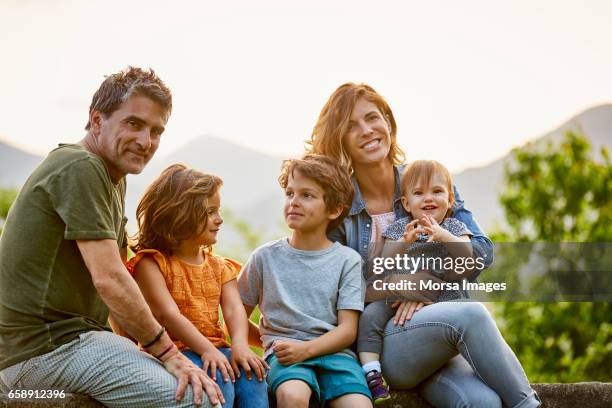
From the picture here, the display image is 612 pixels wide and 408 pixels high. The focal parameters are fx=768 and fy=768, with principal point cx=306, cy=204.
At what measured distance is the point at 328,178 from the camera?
339cm

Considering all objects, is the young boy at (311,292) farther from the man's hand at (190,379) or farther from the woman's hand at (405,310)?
the man's hand at (190,379)

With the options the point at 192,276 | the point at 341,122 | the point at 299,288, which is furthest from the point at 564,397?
the point at 192,276

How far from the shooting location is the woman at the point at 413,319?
3.09m

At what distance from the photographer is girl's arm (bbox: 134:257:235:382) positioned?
2.92 meters

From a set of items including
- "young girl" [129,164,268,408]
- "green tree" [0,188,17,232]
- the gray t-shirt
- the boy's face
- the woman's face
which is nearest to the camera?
"young girl" [129,164,268,408]

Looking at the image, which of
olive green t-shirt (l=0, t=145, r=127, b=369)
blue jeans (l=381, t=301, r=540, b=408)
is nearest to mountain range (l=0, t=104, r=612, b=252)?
blue jeans (l=381, t=301, r=540, b=408)

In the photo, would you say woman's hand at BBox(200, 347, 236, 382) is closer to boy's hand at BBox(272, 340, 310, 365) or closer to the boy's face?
boy's hand at BBox(272, 340, 310, 365)

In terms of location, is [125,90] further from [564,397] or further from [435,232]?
[564,397]

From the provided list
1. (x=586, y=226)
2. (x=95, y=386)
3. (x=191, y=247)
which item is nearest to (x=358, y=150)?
(x=191, y=247)

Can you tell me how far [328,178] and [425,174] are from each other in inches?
19.3

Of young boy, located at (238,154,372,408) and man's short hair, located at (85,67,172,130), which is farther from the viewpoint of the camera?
young boy, located at (238,154,372,408)

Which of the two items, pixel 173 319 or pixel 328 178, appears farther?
pixel 328 178

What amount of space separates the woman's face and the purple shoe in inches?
41.9

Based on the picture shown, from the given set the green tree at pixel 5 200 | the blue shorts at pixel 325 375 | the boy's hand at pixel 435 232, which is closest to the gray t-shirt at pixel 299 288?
the blue shorts at pixel 325 375
